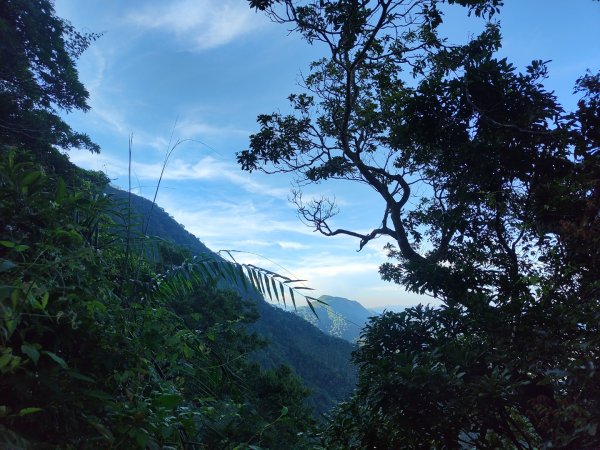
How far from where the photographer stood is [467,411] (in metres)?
2.96

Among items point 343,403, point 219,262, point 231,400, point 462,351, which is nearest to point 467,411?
point 462,351

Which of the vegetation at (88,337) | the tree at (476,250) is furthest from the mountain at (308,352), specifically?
the vegetation at (88,337)

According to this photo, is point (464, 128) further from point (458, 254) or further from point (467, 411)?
point (467, 411)

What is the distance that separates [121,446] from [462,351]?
322 centimetres

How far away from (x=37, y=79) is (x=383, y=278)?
13.6 meters

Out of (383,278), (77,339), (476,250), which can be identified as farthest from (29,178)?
(383,278)

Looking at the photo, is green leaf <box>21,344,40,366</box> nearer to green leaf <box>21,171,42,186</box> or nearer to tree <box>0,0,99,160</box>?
green leaf <box>21,171,42,186</box>

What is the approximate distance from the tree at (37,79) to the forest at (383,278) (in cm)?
816

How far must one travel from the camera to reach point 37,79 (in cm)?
1275

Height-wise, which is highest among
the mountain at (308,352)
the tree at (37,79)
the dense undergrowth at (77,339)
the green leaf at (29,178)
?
the tree at (37,79)

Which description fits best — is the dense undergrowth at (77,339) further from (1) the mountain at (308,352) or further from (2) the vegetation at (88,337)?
(1) the mountain at (308,352)

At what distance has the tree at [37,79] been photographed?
36.5 ft

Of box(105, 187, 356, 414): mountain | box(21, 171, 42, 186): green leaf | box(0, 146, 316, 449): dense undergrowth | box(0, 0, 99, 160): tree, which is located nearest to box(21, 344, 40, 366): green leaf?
box(0, 146, 316, 449): dense undergrowth

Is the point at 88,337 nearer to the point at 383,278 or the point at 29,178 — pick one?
the point at 29,178
